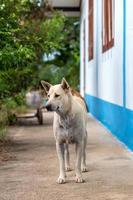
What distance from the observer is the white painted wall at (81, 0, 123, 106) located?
1464 centimetres

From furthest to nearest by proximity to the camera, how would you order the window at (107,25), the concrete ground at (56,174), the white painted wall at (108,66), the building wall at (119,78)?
the window at (107,25), the white painted wall at (108,66), the building wall at (119,78), the concrete ground at (56,174)

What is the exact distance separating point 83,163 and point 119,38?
15.9 feet

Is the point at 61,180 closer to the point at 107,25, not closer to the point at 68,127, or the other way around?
the point at 68,127

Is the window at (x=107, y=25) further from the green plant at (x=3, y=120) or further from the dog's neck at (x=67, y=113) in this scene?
the dog's neck at (x=67, y=113)

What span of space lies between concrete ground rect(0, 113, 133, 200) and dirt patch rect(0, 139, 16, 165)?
0.10 metres

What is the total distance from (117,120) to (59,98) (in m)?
6.44

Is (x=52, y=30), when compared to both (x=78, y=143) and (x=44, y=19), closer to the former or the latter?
(x=44, y=19)

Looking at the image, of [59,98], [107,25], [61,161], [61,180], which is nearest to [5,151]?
[61,161]

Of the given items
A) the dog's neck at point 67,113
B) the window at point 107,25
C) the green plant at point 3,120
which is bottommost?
the green plant at point 3,120

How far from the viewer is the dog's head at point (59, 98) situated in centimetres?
906

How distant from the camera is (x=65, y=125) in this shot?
957 cm

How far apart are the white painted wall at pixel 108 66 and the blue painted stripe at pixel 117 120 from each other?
0.66 ft

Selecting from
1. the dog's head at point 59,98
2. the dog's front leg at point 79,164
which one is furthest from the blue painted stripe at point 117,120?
the dog's head at point 59,98

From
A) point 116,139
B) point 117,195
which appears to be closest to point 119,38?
point 116,139
